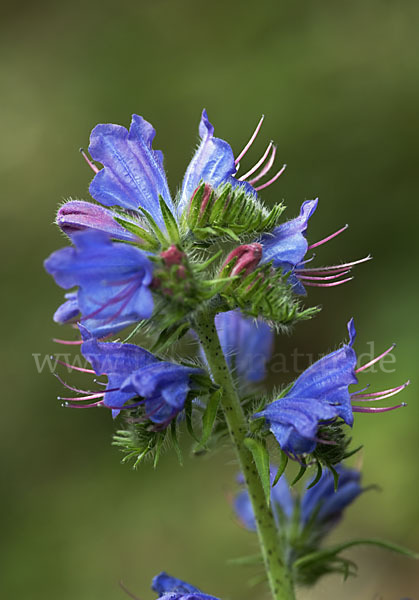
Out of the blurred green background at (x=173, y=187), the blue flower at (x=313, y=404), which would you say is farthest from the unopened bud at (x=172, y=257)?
the blurred green background at (x=173, y=187)

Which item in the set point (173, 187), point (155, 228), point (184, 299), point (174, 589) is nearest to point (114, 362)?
point (184, 299)

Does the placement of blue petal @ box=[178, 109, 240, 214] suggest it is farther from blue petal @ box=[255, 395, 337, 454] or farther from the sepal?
blue petal @ box=[255, 395, 337, 454]

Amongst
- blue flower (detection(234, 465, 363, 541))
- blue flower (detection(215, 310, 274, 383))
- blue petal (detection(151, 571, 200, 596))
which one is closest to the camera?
blue petal (detection(151, 571, 200, 596))

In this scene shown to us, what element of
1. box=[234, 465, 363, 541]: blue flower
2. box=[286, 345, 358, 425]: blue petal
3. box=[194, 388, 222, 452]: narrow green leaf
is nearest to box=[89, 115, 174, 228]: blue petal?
box=[194, 388, 222, 452]: narrow green leaf

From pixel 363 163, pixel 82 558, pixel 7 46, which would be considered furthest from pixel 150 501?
pixel 7 46

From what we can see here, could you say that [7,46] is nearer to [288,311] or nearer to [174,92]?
[174,92]

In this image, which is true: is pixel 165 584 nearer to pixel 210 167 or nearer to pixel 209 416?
pixel 209 416
